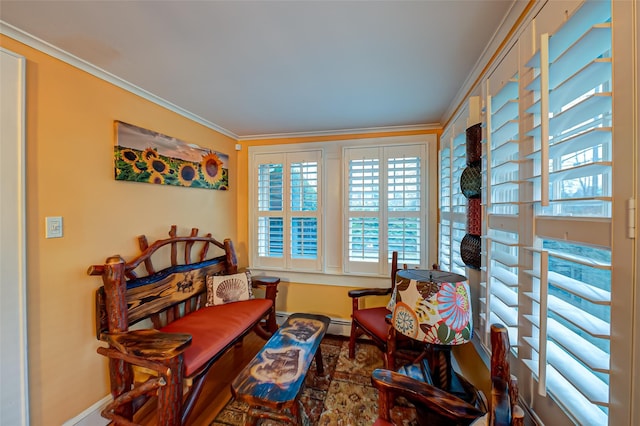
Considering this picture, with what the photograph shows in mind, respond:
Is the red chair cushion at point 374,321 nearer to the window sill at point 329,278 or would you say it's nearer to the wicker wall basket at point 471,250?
the window sill at point 329,278

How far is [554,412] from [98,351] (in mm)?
2277

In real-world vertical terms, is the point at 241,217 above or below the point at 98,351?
above

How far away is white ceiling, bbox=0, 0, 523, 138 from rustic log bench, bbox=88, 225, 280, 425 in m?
1.26

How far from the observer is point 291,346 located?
1.70 meters

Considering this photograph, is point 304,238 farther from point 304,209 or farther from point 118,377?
point 118,377

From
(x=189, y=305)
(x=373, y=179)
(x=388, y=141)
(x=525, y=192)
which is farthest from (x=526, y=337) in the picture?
(x=189, y=305)

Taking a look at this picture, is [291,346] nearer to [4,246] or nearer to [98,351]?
[98,351]

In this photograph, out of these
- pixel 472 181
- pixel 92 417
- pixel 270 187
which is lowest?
pixel 92 417

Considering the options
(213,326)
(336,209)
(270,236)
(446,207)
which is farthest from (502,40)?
(270,236)

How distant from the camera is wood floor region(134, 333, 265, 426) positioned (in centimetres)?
163

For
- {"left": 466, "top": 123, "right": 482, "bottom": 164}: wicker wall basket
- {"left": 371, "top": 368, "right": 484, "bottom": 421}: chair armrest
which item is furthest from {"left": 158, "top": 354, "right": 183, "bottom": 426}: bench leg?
{"left": 466, "top": 123, "right": 482, "bottom": 164}: wicker wall basket

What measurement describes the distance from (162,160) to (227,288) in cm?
131

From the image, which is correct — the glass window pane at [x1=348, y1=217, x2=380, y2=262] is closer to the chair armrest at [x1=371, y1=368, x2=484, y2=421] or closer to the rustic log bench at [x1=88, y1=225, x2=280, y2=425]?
the rustic log bench at [x1=88, y1=225, x2=280, y2=425]

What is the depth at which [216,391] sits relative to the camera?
1.87m
